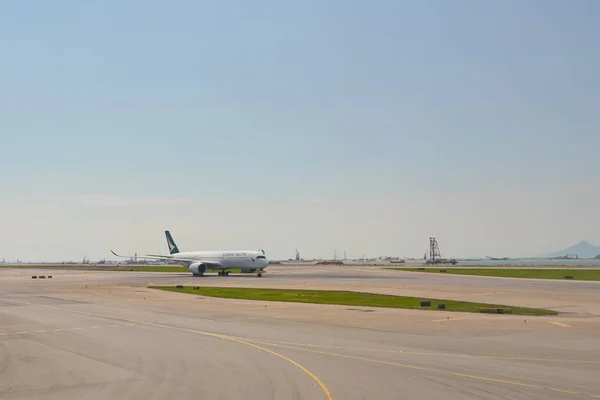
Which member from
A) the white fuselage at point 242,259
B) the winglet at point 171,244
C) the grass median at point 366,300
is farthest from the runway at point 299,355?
the winglet at point 171,244

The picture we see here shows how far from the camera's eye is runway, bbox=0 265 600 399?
16.3 m

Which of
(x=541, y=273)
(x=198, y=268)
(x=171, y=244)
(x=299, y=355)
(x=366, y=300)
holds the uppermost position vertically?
(x=171, y=244)

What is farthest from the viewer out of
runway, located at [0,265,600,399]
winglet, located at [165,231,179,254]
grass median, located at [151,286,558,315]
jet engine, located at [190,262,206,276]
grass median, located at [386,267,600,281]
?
winglet, located at [165,231,179,254]

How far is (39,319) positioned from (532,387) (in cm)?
3183

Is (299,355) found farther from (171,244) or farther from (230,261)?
(171,244)

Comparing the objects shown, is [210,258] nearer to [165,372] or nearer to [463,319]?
[463,319]

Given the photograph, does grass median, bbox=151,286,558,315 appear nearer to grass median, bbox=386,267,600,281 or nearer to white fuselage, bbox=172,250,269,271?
white fuselage, bbox=172,250,269,271

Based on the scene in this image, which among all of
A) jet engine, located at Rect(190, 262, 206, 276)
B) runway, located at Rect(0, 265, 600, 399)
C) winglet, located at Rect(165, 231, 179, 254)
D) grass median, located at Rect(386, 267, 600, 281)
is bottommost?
runway, located at Rect(0, 265, 600, 399)

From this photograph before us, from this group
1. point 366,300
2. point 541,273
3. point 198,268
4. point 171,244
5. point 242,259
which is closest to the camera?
point 366,300

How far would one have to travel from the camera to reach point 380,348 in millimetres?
24000

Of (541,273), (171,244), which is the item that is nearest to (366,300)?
(541,273)

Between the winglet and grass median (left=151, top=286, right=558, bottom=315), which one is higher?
the winglet

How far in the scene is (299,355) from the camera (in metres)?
22.3

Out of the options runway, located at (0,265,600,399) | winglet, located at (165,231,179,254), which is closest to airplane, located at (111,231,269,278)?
winglet, located at (165,231,179,254)
